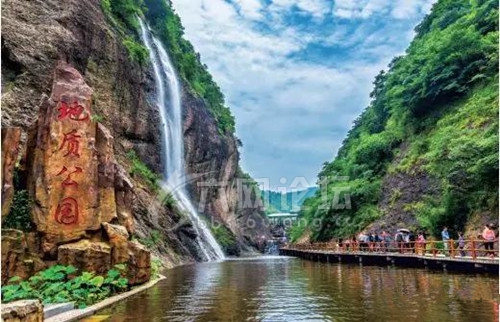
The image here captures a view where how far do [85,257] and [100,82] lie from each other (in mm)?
17646

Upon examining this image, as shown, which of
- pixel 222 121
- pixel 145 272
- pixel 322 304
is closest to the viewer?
pixel 322 304

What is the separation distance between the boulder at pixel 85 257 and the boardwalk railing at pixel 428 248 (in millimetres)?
11288

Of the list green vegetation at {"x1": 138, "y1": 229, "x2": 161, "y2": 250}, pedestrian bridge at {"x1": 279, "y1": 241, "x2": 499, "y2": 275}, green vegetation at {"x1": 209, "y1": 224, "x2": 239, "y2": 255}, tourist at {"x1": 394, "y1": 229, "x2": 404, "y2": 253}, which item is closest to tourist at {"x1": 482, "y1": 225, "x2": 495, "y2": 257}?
pedestrian bridge at {"x1": 279, "y1": 241, "x2": 499, "y2": 275}

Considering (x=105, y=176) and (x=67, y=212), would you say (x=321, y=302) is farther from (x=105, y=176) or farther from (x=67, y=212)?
(x=105, y=176)

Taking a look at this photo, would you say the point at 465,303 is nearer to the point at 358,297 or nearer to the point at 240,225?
the point at 358,297

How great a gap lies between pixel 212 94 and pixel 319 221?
78.9 ft

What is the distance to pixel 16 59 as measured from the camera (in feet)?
66.6

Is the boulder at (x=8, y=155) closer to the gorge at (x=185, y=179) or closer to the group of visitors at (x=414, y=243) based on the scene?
the gorge at (x=185, y=179)

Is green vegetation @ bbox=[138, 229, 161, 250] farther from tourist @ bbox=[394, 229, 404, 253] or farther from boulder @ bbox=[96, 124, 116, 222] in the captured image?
tourist @ bbox=[394, 229, 404, 253]

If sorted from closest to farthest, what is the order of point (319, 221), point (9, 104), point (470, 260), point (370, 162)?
1. point (470, 260)
2. point (9, 104)
3. point (370, 162)
4. point (319, 221)

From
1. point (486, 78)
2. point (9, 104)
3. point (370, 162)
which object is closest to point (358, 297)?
point (9, 104)

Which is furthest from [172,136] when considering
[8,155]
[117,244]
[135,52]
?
[8,155]

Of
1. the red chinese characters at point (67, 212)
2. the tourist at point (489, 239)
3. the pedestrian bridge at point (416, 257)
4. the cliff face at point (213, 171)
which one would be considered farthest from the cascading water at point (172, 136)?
the red chinese characters at point (67, 212)

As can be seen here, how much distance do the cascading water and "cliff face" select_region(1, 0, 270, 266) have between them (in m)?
1.50
